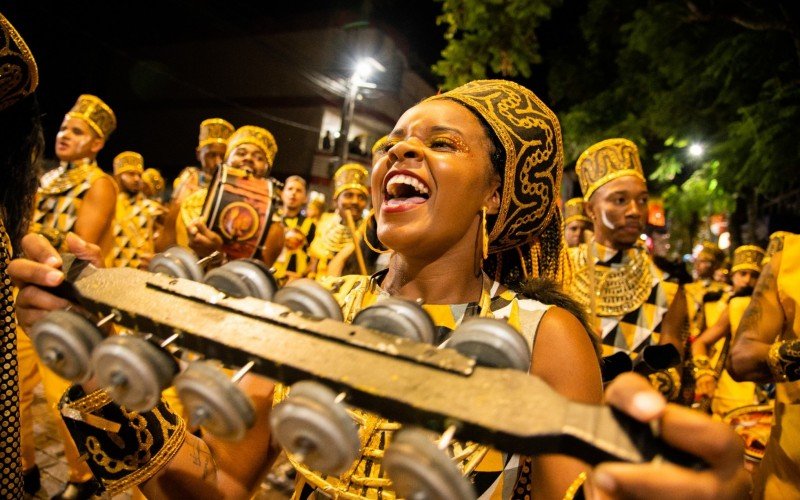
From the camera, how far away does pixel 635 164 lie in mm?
4969

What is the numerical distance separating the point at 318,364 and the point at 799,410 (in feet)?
9.48

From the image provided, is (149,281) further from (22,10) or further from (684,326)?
(22,10)

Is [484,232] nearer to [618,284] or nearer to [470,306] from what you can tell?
[470,306]

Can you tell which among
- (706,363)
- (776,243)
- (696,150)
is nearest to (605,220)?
→ (776,243)

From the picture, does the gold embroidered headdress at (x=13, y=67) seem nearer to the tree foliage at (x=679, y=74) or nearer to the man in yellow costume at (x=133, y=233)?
the man in yellow costume at (x=133, y=233)

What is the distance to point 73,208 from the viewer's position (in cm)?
495

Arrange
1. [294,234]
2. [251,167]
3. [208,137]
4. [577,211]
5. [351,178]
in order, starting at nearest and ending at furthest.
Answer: [251,167]
[577,211]
[208,137]
[294,234]
[351,178]

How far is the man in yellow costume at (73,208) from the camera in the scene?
3979 mm

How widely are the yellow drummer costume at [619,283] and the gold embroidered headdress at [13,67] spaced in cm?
401

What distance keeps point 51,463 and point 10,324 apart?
3457 mm

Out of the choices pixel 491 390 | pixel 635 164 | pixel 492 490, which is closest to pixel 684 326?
pixel 635 164

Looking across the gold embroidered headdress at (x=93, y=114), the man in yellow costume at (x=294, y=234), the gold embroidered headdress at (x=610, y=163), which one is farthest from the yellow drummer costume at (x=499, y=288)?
the man in yellow costume at (x=294, y=234)

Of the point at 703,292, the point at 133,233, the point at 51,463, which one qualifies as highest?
the point at 703,292

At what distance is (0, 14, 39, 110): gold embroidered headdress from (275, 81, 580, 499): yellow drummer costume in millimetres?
1420
